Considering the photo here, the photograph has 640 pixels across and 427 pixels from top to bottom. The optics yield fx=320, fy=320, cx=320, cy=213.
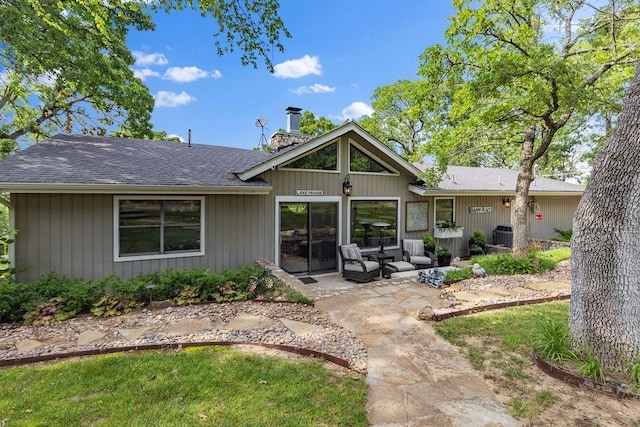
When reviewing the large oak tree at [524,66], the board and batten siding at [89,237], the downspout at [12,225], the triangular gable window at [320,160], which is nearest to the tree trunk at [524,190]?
the large oak tree at [524,66]

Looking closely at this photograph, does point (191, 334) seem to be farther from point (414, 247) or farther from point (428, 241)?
point (428, 241)

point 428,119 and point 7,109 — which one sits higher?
point 428,119

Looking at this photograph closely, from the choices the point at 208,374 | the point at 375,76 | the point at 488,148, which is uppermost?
the point at 375,76

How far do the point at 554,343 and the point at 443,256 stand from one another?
20.8 feet

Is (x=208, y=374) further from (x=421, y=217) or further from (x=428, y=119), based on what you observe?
(x=428, y=119)

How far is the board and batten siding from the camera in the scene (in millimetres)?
5789

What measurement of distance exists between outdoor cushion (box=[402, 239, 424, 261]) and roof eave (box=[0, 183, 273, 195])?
4.62 m

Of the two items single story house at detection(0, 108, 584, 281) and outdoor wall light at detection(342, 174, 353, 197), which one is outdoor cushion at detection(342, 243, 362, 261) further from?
outdoor wall light at detection(342, 174, 353, 197)

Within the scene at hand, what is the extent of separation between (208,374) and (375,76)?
24.3 m

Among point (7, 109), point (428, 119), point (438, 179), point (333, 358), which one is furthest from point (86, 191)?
point (428, 119)

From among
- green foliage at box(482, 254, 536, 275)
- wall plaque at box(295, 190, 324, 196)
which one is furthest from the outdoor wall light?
green foliage at box(482, 254, 536, 275)

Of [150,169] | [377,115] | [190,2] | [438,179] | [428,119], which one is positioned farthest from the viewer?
[377,115]

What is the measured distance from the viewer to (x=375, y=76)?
941 inches

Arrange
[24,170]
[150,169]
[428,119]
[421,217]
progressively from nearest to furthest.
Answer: [24,170], [150,169], [421,217], [428,119]
